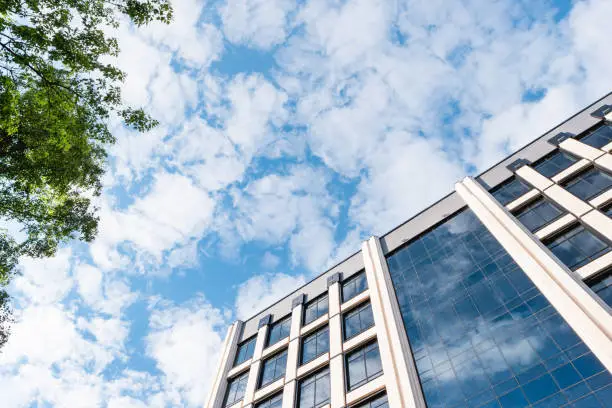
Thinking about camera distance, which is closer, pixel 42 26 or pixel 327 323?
pixel 42 26

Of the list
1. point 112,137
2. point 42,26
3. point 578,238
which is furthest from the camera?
point 578,238

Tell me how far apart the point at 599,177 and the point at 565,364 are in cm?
1354

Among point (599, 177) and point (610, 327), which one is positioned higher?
point (599, 177)

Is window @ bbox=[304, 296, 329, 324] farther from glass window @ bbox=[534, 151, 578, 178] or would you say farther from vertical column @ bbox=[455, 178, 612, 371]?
glass window @ bbox=[534, 151, 578, 178]

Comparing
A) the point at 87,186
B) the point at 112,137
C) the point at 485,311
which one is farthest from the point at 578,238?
the point at 87,186

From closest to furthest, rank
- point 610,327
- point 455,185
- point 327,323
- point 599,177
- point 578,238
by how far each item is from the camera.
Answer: point 610,327
point 578,238
point 599,177
point 327,323
point 455,185

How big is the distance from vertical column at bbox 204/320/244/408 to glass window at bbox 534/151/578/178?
2885cm

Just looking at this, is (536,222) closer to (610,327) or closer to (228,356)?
(610,327)

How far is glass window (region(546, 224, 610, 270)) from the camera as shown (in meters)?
19.5

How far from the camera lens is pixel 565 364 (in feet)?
51.5

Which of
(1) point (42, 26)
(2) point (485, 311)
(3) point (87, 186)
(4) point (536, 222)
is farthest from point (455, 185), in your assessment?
(1) point (42, 26)

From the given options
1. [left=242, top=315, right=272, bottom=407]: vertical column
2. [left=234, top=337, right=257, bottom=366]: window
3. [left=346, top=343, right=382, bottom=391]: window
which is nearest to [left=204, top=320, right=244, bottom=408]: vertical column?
[left=234, top=337, right=257, bottom=366]: window

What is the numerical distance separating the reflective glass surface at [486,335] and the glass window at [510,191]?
335 centimetres

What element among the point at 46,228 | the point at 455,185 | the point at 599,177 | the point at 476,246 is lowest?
the point at 46,228
